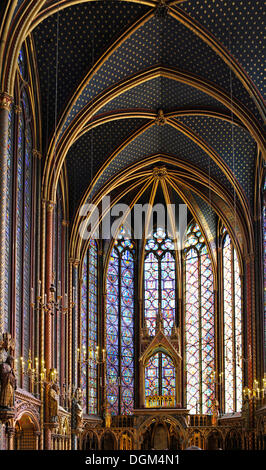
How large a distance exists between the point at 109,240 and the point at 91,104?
13499 millimetres

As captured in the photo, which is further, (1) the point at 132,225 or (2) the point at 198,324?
(1) the point at 132,225

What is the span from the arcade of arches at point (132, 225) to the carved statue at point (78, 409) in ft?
0.32

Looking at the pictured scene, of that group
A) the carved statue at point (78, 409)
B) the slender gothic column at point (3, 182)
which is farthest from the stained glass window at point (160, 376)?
the slender gothic column at point (3, 182)

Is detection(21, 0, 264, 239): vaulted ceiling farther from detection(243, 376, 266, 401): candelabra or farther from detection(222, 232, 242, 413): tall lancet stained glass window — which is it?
detection(243, 376, 266, 401): candelabra

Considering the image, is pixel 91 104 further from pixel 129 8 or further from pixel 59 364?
pixel 59 364

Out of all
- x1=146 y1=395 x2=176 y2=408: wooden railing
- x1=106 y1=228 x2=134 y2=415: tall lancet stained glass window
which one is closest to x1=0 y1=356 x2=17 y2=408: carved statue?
x1=106 y1=228 x2=134 y2=415: tall lancet stained glass window

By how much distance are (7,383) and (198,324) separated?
2253cm

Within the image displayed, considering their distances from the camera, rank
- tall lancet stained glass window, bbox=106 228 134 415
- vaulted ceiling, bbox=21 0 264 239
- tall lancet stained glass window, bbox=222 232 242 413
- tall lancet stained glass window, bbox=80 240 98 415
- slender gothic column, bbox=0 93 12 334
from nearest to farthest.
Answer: slender gothic column, bbox=0 93 12 334, vaulted ceiling, bbox=21 0 264 239, tall lancet stained glass window, bbox=222 232 242 413, tall lancet stained glass window, bbox=80 240 98 415, tall lancet stained glass window, bbox=106 228 134 415

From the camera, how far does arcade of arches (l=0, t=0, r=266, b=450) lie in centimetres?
2558

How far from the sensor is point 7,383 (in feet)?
65.0

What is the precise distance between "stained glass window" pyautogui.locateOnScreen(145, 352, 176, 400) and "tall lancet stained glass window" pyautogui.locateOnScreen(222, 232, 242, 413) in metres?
3.19

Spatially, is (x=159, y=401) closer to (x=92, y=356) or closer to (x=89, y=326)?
(x=92, y=356)

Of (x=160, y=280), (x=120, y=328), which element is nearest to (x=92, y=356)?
(x=120, y=328)

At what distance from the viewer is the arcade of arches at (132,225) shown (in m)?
25.6
